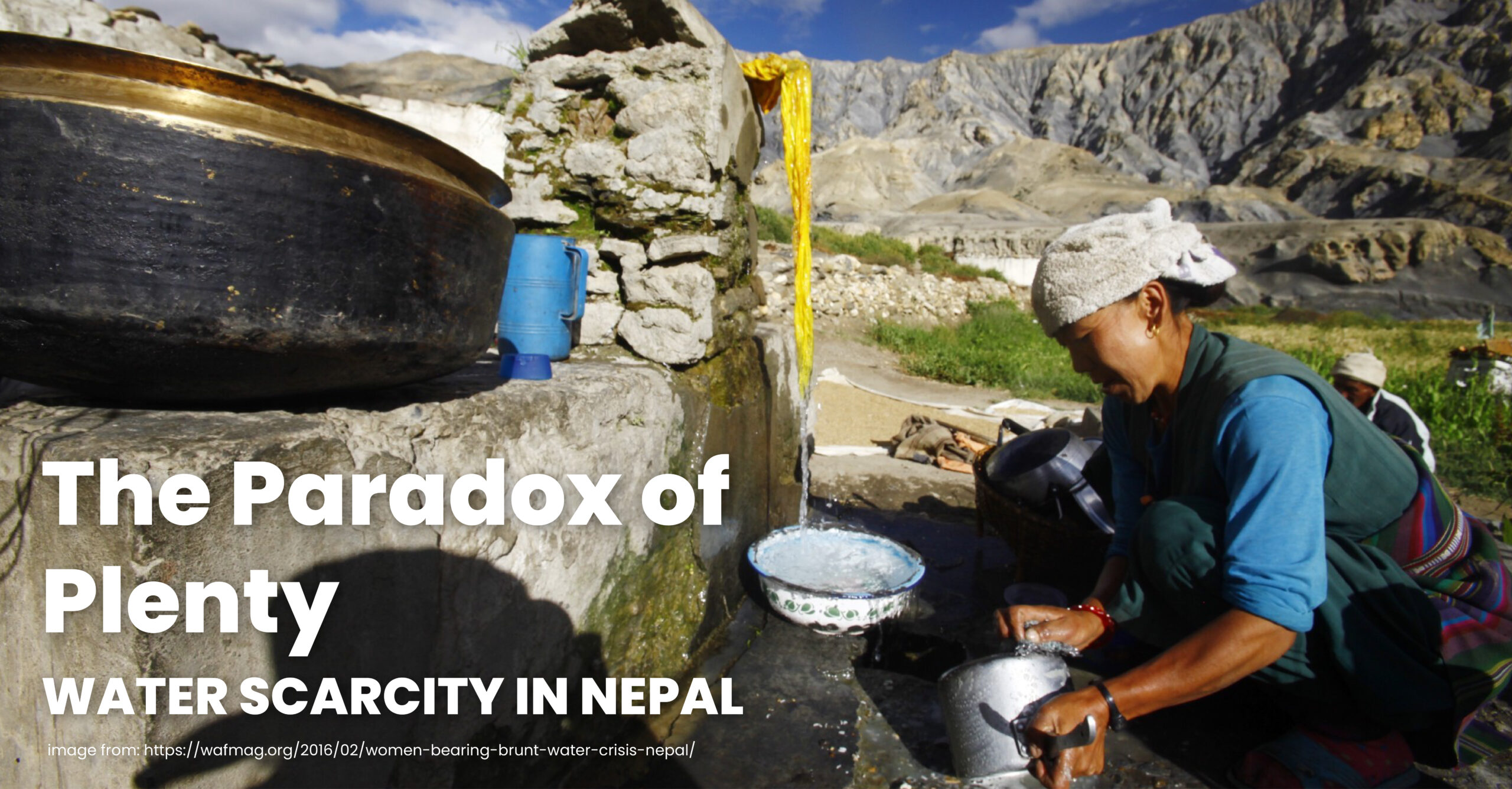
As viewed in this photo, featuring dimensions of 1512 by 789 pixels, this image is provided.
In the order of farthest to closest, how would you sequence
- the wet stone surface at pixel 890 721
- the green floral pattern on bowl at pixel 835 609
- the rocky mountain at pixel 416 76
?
the rocky mountain at pixel 416 76 → the green floral pattern on bowl at pixel 835 609 → the wet stone surface at pixel 890 721

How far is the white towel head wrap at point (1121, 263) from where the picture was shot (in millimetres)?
1579

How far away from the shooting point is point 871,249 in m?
17.1

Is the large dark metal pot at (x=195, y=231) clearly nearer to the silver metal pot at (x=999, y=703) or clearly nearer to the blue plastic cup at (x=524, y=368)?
the blue plastic cup at (x=524, y=368)

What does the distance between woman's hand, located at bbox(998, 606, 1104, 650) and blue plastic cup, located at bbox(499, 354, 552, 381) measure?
4.33 ft

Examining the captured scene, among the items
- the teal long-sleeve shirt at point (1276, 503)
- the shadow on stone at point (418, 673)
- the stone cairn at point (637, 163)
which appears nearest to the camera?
the shadow on stone at point (418, 673)

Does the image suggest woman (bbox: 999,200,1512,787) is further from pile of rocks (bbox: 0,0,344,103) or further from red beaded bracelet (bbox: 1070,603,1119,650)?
pile of rocks (bbox: 0,0,344,103)

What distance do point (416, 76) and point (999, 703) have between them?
3603cm

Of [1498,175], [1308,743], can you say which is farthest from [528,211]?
[1498,175]

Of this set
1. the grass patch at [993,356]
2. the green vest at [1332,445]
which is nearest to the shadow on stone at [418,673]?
the green vest at [1332,445]

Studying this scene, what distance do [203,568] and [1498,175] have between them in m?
50.3

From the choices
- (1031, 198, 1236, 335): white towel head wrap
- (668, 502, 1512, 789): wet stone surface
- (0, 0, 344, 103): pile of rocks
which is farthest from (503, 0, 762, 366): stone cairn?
(0, 0, 344, 103): pile of rocks

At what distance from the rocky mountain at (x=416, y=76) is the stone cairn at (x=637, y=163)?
1358 cm

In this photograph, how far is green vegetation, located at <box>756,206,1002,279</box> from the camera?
15.6 m

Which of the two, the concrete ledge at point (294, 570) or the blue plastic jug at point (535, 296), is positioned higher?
the blue plastic jug at point (535, 296)
